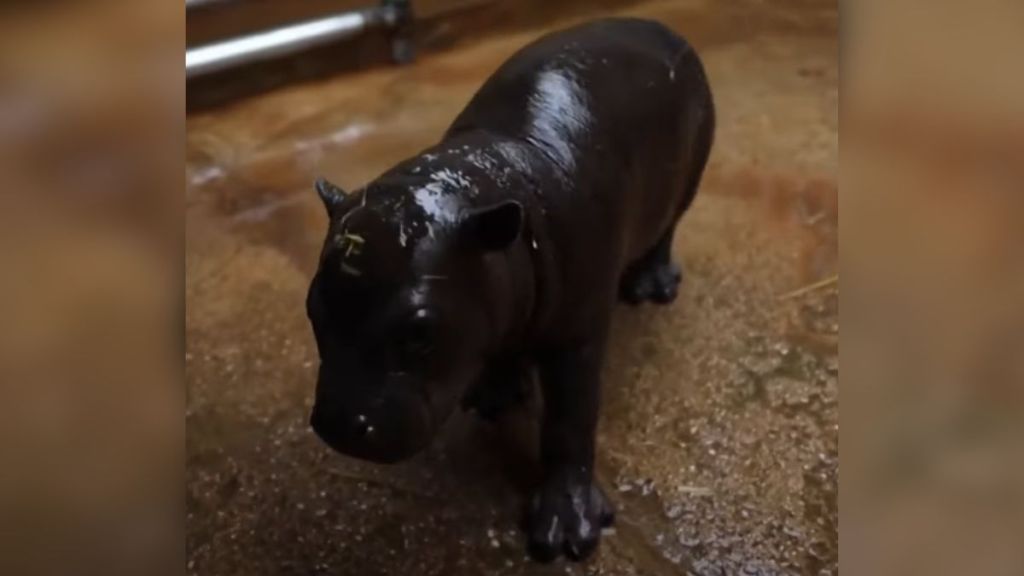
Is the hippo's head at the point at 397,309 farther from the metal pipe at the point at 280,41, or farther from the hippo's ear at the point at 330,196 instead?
the metal pipe at the point at 280,41

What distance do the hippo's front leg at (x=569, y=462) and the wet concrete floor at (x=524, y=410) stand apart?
21 mm

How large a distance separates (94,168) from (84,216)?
0.05 feet

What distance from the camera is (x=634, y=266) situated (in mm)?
1508

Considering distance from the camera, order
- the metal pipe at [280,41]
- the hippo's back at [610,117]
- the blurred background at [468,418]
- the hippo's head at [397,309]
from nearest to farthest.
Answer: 1. the blurred background at [468,418]
2. the hippo's head at [397,309]
3. the hippo's back at [610,117]
4. the metal pipe at [280,41]

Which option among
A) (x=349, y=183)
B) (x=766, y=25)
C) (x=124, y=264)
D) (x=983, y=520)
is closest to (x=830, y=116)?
(x=766, y=25)

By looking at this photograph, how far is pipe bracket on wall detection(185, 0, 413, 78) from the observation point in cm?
192

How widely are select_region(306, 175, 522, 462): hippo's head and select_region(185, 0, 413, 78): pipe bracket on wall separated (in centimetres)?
104

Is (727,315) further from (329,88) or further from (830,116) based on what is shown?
(329,88)

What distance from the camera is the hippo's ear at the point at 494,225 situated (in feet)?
3.06

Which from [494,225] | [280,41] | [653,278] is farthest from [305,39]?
[494,225]

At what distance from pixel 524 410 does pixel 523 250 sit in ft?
1.26

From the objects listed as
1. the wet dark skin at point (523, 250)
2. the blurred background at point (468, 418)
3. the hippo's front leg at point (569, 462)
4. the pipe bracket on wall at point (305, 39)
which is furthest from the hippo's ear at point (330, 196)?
the pipe bracket on wall at point (305, 39)

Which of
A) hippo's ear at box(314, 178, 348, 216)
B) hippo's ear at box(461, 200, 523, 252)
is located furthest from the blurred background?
hippo's ear at box(461, 200, 523, 252)

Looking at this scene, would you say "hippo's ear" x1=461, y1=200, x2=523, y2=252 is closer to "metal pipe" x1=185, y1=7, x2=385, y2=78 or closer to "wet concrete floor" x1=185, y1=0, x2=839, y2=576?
"wet concrete floor" x1=185, y1=0, x2=839, y2=576
